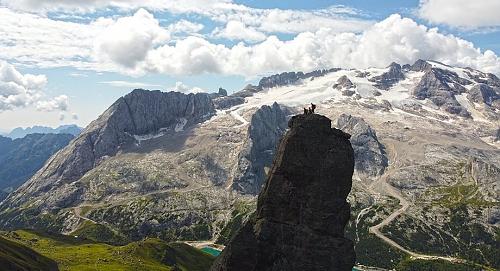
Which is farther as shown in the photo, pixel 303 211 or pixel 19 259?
pixel 19 259

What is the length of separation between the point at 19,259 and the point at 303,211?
383 feet

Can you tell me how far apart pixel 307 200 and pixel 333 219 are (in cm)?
384

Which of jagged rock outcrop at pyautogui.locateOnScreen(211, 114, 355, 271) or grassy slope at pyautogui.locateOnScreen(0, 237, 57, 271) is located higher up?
jagged rock outcrop at pyautogui.locateOnScreen(211, 114, 355, 271)

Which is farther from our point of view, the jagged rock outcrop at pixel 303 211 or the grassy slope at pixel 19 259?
the grassy slope at pixel 19 259

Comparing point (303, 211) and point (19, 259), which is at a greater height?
point (303, 211)

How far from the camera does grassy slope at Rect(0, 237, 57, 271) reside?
409 feet

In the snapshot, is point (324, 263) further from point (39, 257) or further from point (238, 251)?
point (39, 257)

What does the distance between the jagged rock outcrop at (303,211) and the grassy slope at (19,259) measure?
88597 mm

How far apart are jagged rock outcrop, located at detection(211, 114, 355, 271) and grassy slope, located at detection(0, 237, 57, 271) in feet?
291

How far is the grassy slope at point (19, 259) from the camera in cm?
12481

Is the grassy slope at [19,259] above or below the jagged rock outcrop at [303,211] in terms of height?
below

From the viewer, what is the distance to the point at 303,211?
57.6 m

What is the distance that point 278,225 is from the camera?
5722cm

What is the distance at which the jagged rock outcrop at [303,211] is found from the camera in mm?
55688
